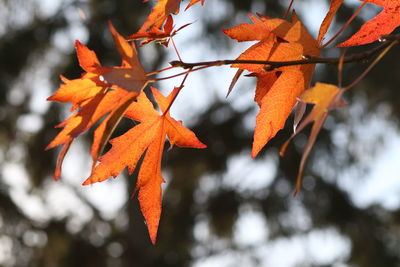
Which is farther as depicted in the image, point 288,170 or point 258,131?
point 288,170

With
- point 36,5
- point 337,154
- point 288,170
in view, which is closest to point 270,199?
point 288,170

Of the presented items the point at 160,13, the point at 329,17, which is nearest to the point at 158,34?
the point at 160,13

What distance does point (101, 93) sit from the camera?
14.6 inches

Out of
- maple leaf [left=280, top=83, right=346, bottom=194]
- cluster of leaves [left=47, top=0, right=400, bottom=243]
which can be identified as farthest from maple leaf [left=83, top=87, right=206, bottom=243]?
maple leaf [left=280, top=83, right=346, bottom=194]

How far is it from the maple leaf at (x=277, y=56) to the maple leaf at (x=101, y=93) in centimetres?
9

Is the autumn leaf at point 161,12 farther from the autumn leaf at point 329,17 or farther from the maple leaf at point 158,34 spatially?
the autumn leaf at point 329,17

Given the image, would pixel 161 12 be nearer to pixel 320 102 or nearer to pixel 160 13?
pixel 160 13

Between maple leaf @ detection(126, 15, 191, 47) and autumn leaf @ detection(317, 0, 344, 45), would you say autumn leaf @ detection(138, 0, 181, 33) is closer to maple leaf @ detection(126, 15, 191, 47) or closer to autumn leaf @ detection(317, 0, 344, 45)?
maple leaf @ detection(126, 15, 191, 47)

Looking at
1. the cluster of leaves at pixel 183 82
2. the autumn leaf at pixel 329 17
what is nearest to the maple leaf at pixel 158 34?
the cluster of leaves at pixel 183 82

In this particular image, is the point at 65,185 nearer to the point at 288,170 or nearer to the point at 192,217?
the point at 192,217

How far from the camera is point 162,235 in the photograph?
142 inches

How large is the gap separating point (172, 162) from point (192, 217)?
43cm

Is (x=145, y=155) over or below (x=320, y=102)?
below

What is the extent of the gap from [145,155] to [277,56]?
0.13 metres
